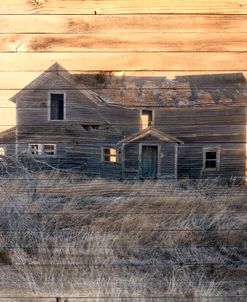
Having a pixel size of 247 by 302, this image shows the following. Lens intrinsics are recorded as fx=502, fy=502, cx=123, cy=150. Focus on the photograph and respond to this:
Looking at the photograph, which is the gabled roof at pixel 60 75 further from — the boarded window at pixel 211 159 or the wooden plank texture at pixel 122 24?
the boarded window at pixel 211 159

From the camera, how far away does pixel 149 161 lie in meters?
3.22

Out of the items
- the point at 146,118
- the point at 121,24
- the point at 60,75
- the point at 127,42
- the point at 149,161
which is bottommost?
the point at 149,161

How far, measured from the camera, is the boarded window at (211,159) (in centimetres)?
320

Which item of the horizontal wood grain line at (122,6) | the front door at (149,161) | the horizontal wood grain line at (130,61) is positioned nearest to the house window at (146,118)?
the front door at (149,161)

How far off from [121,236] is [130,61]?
44.8 inches

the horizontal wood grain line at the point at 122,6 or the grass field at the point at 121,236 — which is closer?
the horizontal wood grain line at the point at 122,6

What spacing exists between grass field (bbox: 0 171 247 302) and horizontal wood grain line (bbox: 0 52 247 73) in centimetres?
71

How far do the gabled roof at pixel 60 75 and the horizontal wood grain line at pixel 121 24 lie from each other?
0.23 metres

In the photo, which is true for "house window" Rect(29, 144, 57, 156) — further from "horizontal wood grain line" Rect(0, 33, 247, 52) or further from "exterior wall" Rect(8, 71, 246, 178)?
"horizontal wood grain line" Rect(0, 33, 247, 52)

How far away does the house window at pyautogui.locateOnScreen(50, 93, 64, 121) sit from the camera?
3.18m

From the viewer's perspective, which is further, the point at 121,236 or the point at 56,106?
the point at 121,236

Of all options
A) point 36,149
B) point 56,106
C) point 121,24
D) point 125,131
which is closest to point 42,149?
point 36,149

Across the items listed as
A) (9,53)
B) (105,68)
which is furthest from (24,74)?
(105,68)

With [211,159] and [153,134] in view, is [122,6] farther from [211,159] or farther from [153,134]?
[211,159]
